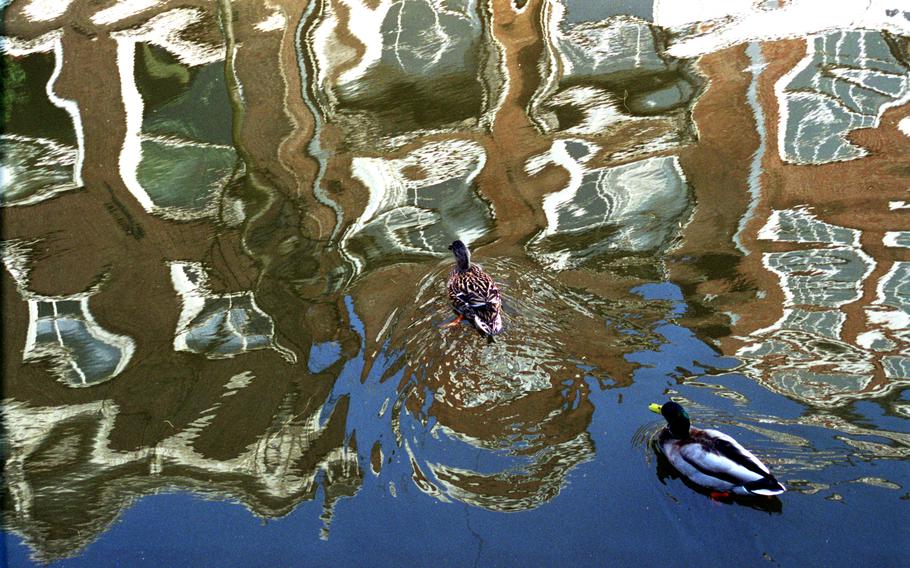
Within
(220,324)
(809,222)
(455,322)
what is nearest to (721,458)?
(455,322)

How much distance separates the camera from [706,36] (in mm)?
9367

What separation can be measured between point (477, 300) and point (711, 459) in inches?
72.8

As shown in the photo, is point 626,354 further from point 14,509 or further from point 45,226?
point 45,226

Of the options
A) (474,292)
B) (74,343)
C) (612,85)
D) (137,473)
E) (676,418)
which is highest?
(612,85)

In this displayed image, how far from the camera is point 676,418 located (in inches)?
196

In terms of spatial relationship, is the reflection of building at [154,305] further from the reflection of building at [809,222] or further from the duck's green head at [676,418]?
the reflection of building at [809,222]

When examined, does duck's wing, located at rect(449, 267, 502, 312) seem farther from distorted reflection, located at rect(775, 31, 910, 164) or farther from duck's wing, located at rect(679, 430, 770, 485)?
distorted reflection, located at rect(775, 31, 910, 164)

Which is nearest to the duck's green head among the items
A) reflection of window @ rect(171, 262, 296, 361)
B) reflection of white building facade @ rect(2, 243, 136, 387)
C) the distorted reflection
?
reflection of window @ rect(171, 262, 296, 361)

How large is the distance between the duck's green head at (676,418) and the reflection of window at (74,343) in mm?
3695

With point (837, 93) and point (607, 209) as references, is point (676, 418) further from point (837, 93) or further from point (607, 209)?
point (837, 93)

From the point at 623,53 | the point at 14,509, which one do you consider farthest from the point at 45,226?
the point at 623,53

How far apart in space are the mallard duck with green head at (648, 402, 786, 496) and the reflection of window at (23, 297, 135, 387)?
3738 millimetres

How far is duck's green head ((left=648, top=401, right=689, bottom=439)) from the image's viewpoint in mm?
4930

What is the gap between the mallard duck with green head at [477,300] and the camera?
231 inches
